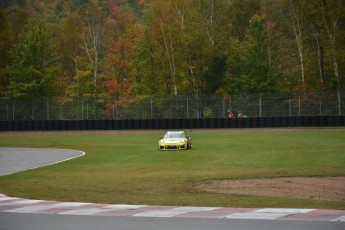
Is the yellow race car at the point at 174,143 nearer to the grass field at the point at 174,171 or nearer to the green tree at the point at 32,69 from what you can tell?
the grass field at the point at 174,171

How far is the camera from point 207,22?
80.5 m

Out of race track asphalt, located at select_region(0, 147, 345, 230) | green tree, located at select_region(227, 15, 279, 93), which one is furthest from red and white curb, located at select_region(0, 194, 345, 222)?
green tree, located at select_region(227, 15, 279, 93)

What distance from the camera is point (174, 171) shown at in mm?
24938

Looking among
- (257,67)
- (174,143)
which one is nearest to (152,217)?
(174,143)

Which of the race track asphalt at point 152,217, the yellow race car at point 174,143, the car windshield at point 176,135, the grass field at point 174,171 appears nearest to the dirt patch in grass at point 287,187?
the grass field at point 174,171

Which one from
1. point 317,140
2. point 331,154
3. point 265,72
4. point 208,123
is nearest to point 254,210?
point 331,154

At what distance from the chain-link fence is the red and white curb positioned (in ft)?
155

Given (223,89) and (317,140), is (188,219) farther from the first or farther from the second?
(223,89)

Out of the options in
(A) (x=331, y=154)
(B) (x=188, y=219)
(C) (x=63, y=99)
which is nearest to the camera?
(B) (x=188, y=219)

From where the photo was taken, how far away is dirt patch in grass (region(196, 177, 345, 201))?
1739 centimetres

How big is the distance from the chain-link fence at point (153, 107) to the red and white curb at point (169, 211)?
155 feet

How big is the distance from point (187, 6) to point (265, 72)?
11.2 m

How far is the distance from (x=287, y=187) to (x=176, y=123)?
137 feet

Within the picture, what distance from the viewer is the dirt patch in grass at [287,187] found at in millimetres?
17391
